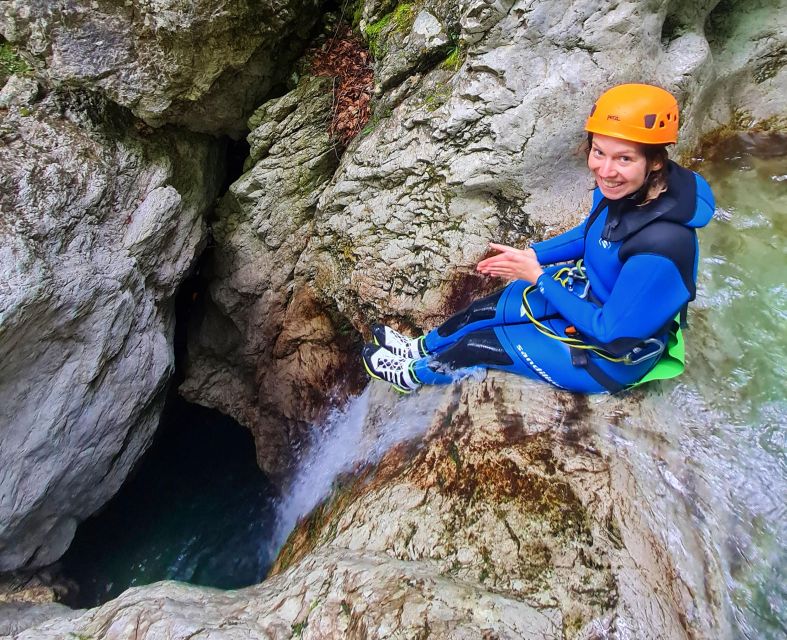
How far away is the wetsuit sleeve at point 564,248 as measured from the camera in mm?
3289

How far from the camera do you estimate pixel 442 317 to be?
4.44 m

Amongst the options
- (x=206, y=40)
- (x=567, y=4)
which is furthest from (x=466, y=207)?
(x=206, y=40)

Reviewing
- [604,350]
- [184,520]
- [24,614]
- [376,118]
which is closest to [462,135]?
[376,118]

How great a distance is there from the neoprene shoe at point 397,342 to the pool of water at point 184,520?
2.73 meters

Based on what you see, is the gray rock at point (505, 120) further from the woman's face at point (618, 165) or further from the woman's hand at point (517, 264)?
the woman's face at point (618, 165)

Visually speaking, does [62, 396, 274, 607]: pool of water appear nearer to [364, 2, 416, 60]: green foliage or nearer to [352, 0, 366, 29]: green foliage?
[364, 2, 416, 60]: green foliage

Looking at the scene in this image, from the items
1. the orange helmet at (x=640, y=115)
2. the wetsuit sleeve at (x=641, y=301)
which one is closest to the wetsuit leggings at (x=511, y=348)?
the wetsuit sleeve at (x=641, y=301)

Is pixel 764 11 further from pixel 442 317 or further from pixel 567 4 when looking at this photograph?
pixel 442 317

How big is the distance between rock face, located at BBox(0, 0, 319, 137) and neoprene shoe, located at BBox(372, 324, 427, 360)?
9.47 feet

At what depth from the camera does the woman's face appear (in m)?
2.36

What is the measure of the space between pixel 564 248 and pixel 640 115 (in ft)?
3.72

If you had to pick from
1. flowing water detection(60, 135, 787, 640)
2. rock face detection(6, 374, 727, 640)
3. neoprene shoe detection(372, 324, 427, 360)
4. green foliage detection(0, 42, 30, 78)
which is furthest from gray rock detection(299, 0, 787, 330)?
green foliage detection(0, 42, 30, 78)

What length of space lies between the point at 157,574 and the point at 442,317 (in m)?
4.36

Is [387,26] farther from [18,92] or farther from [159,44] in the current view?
[18,92]
